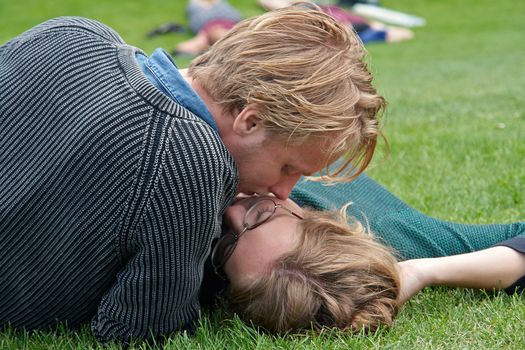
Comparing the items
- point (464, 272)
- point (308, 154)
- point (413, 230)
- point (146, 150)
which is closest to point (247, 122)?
point (308, 154)

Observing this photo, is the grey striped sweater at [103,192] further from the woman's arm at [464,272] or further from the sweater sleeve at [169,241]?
the woman's arm at [464,272]

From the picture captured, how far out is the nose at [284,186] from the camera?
99.7 inches

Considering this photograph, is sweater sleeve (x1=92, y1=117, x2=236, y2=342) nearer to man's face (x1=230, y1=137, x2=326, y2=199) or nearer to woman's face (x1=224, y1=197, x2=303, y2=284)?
man's face (x1=230, y1=137, x2=326, y2=199)

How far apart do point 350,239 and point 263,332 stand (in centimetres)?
42

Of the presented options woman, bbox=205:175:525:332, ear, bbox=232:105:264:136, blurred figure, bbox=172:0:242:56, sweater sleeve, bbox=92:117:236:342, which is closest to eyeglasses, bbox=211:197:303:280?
woman, bbox=205:175:525:332

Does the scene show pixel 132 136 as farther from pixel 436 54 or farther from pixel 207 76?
pixel 436 54

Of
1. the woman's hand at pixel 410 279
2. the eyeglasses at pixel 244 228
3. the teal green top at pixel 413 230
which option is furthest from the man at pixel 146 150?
the teal green top at pixel 413 230

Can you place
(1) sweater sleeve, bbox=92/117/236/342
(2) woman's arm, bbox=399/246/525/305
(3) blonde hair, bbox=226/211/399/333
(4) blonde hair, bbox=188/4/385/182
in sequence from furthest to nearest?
(2) woman's arm, bbox=399/246/525/305, (3) blonde hair, bbox=226/211/399/333, (4) blonde hair, bbox=188/4/385/182, (1) sweater sleeve, bbox=92/117/236/342

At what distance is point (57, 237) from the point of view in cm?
232

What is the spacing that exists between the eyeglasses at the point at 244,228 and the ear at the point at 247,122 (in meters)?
0.39

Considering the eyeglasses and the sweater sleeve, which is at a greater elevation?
the sweater sleeve

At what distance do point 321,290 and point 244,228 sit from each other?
0.33m

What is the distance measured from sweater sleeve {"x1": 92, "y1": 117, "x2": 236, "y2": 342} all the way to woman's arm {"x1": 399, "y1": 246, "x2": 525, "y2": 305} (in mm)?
778

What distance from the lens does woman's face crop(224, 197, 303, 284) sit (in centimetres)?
258
